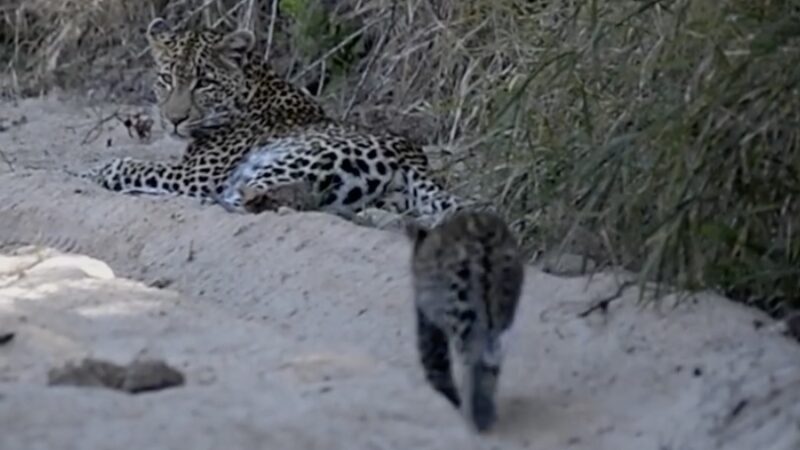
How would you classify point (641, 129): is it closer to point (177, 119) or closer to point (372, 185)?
point (372, 185)

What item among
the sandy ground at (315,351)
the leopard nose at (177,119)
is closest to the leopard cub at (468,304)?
the sandy ground at (315,351)

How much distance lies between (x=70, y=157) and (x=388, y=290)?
202 inches

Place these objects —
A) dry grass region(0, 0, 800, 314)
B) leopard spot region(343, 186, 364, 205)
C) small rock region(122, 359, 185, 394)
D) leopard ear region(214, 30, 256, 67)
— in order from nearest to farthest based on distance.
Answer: small rock region(122, 359, 185, 394), dry grass region(0, 0, 800, 314), leopard spot region(343, 186, 364, 205), leopard ear region(214, 30, 256, 67)

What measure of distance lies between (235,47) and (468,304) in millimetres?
5532

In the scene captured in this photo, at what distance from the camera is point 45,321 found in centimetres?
718

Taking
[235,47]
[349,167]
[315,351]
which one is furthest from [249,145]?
[315,351]

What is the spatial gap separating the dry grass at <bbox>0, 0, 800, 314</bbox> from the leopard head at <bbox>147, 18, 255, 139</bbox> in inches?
46.8

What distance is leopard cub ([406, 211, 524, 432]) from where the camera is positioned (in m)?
5.81

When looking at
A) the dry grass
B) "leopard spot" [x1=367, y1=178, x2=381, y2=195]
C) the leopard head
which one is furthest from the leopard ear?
"leopard spot" [x1=367, y1=178, x2=381, y2=195]

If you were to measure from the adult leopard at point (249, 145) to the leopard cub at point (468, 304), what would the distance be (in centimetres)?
354

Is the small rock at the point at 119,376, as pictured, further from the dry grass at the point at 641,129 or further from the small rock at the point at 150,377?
the dry grass at the point at 641,129

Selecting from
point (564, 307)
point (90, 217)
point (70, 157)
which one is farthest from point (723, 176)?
point (70, 157)

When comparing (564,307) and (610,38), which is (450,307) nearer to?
(564,307)

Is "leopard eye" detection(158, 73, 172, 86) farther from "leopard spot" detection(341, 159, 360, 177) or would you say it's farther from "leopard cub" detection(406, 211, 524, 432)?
"leopard cub" detection(406, 211, 524, 432)
